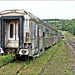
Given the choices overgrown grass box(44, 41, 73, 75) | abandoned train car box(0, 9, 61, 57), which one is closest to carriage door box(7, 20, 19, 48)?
abandoned train car box(0, 9, 61, 57)

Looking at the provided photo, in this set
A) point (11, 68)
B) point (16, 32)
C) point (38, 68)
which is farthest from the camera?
point (16, 32)

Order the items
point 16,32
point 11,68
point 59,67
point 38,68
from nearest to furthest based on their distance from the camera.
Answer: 1. point 38,68
2. point 11,68
3. point 59,67
4. point 16,32

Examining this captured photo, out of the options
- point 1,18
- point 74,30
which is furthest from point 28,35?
point 74,30

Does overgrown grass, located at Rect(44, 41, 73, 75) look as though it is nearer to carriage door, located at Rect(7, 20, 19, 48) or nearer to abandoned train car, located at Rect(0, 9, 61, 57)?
abandoned train car, located at Rect(0, 9, 61, 57)

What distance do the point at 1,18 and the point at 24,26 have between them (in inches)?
61.6

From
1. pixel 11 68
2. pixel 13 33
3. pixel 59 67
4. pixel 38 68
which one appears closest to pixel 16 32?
pixel 13 33

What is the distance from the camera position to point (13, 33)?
7.48m

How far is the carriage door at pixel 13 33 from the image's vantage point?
7342 millimetres

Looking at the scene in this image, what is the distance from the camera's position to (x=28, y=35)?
6648mm

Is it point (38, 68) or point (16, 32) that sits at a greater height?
point (16, 32)

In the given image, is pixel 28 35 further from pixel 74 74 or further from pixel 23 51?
pixel 74 74

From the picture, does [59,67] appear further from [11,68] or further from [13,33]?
[13,33]

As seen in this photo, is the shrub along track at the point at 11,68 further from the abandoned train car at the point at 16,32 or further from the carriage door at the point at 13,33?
the carriage door at the point at 13,33

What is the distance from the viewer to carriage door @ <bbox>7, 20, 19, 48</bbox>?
7.34 metres
